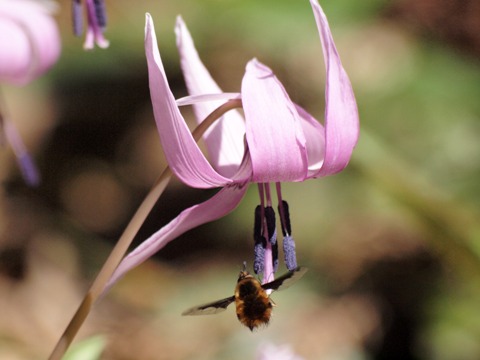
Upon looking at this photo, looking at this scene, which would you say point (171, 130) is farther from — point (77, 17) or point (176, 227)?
point (77, 17)

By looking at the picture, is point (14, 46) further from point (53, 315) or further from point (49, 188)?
point (49, 188)

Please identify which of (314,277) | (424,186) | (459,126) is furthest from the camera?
(459,126)

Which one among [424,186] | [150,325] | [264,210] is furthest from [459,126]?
[264,210]

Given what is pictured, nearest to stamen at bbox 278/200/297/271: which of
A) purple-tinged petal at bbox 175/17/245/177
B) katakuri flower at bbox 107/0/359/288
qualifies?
katakuri flower at bbox 107/0/359/288

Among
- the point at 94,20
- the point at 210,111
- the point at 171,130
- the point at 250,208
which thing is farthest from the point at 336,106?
the point at 250,208

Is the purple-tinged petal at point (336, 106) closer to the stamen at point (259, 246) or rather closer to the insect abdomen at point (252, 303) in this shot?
the stamen at point (259, 246)

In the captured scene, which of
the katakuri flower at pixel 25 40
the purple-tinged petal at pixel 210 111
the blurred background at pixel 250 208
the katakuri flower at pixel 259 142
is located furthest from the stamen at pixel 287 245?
the blurred background at pixel 250 208
